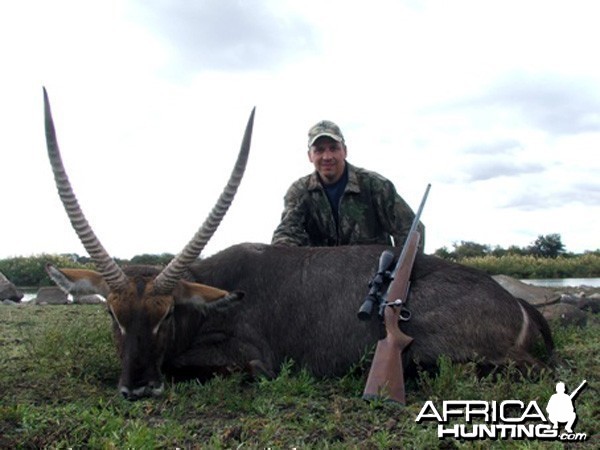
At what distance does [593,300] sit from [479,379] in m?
6.62

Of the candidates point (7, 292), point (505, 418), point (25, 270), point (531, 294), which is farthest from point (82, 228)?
point (25, 270)

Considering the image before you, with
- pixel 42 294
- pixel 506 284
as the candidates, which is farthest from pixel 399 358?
pixel 42 294

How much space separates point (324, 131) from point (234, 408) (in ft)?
13.5

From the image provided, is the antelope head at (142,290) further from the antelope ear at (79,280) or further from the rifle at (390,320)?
the rifle at (390,320)

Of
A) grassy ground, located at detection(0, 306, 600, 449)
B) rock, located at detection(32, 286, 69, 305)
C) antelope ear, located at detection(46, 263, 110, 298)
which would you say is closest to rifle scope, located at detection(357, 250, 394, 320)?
grassy ground, located at detection(0, 306, 600, 449)

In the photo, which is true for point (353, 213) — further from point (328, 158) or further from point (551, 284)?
point (551, 284)

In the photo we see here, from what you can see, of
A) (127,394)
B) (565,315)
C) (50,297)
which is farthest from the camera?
(50,297)

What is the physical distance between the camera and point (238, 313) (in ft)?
15.9

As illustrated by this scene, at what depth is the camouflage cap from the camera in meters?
7.23

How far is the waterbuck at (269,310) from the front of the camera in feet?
13.9

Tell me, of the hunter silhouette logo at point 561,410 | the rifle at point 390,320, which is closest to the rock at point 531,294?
the rifle at point 390,320

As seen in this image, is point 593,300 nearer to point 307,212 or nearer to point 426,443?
point 307,212

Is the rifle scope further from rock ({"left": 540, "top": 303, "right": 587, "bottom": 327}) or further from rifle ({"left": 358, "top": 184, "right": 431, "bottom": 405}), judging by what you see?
rock ({"left": 540, "top": 303, "right": 587, "bottom": 327})

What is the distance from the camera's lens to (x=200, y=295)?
4.52 m
